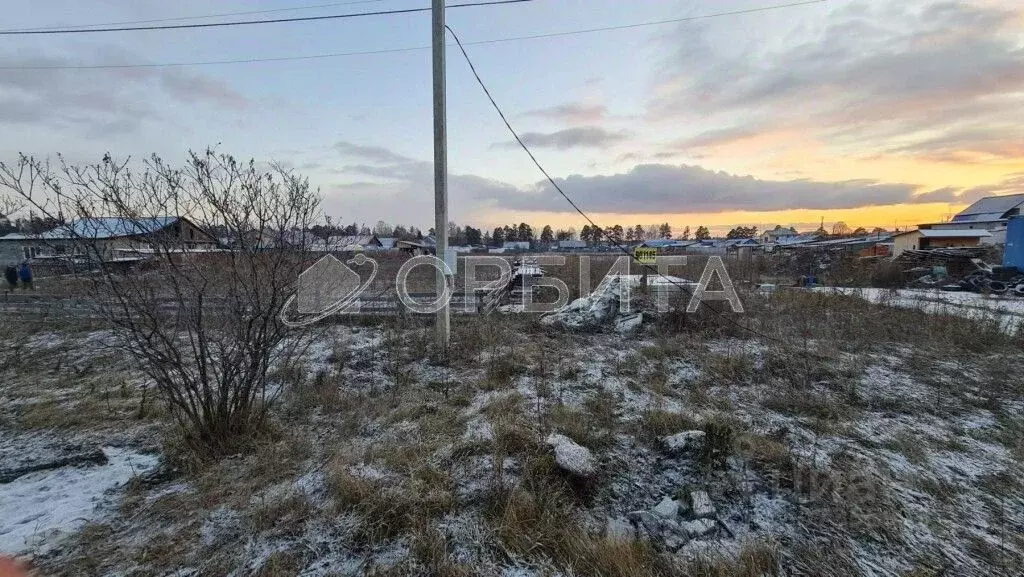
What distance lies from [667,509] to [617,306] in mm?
6469

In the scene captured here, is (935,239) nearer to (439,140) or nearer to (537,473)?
(439,140)

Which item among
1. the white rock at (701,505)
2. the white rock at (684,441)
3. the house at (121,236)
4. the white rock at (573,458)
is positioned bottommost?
the white rock at (701,505)

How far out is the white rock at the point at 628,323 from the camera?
8016mm

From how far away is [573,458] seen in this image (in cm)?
299

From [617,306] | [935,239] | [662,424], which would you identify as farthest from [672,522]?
[935,239]

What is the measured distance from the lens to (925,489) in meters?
3.00

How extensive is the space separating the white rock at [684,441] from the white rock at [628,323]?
4522mm

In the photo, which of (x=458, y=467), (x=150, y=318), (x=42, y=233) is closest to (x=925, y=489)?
(x=458, y=467)

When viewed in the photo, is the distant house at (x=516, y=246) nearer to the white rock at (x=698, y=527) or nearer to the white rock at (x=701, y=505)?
the white rock at (x=701, y=505)

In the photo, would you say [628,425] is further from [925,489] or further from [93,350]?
[93,350]

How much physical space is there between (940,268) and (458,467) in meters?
21.4

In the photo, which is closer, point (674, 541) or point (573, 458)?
point (674, 541)

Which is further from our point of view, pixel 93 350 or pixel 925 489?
pixel 93 350

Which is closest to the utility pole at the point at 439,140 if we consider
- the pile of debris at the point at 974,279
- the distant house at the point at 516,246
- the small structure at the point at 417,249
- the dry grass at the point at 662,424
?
the dry grass at the point at 662,424
